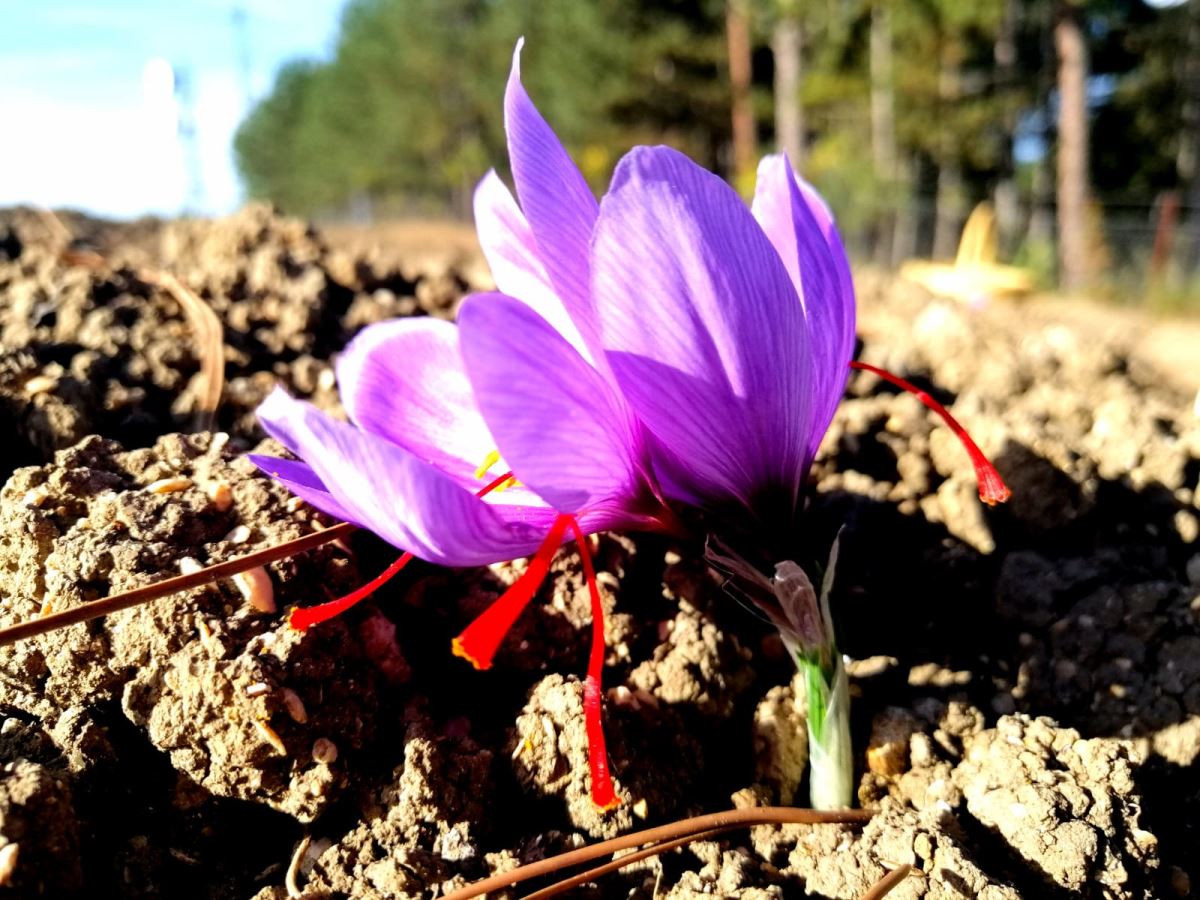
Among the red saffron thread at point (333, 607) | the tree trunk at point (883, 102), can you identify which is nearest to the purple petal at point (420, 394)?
the red saffron thread at point (333, 607)

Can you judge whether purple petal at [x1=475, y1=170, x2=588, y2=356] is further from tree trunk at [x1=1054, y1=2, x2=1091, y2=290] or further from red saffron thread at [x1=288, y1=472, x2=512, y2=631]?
tree trunk at [x1=1054, y1=2, x2=1091, y2=290]

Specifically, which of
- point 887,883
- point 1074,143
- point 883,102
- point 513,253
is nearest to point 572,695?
point 887,883

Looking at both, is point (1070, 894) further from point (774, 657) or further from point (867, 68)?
point (867, 68)

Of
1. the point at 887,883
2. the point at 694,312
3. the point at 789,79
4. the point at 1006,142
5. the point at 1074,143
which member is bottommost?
the point at 887,883

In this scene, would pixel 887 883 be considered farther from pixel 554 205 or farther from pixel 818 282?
pixel 554 205

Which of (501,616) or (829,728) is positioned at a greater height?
(501,616)

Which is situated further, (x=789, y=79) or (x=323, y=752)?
(x=789, y=79)

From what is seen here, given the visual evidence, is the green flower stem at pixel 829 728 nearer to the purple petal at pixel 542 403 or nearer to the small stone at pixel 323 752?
the purple petal at pixel 542 403

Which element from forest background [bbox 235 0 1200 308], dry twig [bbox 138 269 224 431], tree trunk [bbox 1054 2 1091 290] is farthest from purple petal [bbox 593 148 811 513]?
tree trunk [bbox 1054 2 1091 290]

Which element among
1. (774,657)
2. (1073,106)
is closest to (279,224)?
(774,657)
